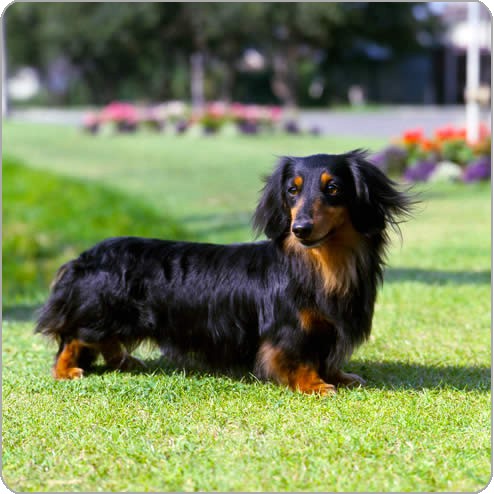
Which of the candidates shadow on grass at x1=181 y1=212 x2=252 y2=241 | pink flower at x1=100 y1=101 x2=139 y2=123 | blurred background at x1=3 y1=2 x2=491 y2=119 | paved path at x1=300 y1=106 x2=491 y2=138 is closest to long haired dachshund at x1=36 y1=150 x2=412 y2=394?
shadow on grass at x1=181 y1=212 x2=252 y2=241

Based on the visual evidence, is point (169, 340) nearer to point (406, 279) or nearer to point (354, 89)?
point (406, 279)

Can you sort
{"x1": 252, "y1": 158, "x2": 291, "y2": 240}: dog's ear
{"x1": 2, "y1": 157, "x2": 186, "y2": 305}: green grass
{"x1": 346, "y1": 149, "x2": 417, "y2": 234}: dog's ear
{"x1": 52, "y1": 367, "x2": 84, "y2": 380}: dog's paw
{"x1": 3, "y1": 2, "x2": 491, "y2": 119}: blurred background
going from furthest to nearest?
{"x1": 3, "y1": 2, "x2": 491, "y2": 119}: blurred background
{"x1": 2, "y1": 157, "x2": 186, "y2": 305}: green grass
{"x1": 52, "y1": 367, "x2": 84, "y2": 380}: dog's paw
{"x1": 252, "y1": 158, "x2": 291, "y2": 240}: dog's ear
{"x1": 346, "y1": 149, "x2": 417, "y2": 234}: dog's ear

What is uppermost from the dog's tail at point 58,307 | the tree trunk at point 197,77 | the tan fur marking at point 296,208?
the tree trunk at point 197,77

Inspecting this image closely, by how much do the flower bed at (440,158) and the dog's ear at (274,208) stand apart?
10940 millimetres

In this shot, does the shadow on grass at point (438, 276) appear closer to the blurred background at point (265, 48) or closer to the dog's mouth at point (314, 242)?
the dog's mouth at point (314, 242)

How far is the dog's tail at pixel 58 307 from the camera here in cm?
478

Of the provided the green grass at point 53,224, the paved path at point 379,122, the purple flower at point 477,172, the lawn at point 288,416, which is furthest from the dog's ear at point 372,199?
the paved path at point 379,122

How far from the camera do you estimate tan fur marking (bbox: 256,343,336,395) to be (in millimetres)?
4297

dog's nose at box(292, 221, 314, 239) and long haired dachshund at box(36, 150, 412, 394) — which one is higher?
dog's nose at box(292, 221, 314, 239)

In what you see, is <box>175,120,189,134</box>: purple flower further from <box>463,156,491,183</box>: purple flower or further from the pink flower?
<box>463,156,491,183</box>: purple flower

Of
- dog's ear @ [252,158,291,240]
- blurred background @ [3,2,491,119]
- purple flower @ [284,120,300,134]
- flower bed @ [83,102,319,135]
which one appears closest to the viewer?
dog's ear @ [252,158,291,240]

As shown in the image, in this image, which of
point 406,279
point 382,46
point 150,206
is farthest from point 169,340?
point 382,46

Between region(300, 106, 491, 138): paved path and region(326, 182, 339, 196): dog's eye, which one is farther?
region(300, 106, 491, 138): paved path

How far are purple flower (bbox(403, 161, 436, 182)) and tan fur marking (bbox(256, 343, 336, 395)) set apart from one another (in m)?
11.1
